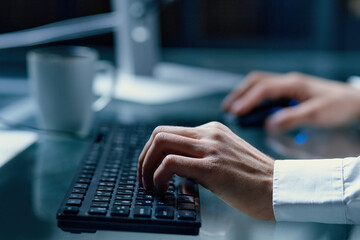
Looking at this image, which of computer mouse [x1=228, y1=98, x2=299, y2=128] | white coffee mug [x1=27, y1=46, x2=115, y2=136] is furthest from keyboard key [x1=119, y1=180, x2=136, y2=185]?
computer mouse [x1=228, y1=98, x2=299, y2=128]

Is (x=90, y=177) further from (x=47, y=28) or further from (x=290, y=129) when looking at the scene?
(x=47, y=28)

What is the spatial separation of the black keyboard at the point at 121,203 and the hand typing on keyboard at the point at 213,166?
0.9 inches

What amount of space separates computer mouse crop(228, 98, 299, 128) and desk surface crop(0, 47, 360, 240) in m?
0.02

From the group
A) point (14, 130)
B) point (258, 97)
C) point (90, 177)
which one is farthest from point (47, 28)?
point (90, 177)

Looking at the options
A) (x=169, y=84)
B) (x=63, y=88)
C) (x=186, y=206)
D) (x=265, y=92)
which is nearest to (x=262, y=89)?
(x=265, y=92)

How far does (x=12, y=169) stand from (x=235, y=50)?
1.05 meters

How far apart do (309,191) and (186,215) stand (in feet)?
0.52

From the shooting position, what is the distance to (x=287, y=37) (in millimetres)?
1514

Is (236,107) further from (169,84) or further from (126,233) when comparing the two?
(126,233)

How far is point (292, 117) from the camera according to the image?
90 centimetres

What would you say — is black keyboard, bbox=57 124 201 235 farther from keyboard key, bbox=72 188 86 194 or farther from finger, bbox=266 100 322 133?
finger, bbox=266 100 322 133

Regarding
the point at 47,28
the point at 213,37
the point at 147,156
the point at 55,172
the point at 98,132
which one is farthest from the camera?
the point at 213,37

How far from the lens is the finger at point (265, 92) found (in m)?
0.95

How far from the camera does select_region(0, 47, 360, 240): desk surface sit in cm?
48
